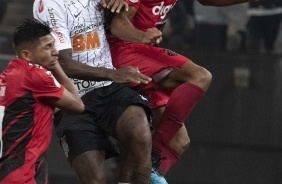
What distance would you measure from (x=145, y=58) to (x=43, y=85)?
3.74 feet

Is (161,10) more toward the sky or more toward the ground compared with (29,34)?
more toward the ground

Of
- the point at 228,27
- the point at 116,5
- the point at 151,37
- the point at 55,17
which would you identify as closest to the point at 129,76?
the point at 151,37

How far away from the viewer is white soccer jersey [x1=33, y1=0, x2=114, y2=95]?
731cm

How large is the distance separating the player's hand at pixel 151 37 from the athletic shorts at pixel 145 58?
0.49 meters

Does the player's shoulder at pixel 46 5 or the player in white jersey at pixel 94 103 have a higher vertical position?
the player's shoulder at pixel 46 5

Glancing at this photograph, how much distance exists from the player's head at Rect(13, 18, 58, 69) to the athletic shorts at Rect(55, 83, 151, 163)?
2.53 feet

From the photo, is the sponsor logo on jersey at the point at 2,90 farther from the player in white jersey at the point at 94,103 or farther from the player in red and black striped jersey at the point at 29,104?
the player in white jersey at the point at 94,103

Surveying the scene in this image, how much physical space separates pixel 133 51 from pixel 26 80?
3.94ft

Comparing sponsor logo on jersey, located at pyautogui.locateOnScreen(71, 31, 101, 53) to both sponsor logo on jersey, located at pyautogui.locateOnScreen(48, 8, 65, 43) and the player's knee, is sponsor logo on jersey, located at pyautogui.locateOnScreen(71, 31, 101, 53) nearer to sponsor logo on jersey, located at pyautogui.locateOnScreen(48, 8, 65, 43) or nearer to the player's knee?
sponsor logo on jersey, located at pyautogui.locateOnScreen(48, 8, 65, 43)

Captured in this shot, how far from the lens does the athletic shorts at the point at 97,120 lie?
24.0ft

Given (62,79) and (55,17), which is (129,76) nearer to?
(62,79)

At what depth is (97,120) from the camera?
7.40 m

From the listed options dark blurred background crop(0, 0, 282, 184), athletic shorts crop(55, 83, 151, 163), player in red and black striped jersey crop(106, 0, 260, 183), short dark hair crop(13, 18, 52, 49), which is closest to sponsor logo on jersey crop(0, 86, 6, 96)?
short dark hair crop(13, 18, 52, 49)

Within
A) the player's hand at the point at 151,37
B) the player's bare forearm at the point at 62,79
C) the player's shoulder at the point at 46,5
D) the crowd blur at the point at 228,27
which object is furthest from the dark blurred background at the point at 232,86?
the player's bare forearm at the point at 62,79
